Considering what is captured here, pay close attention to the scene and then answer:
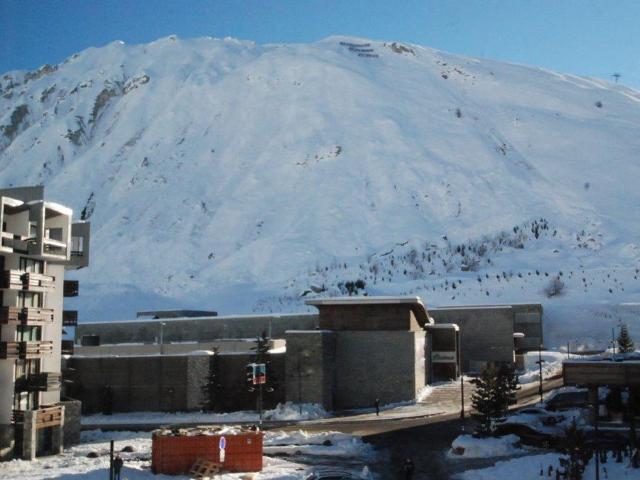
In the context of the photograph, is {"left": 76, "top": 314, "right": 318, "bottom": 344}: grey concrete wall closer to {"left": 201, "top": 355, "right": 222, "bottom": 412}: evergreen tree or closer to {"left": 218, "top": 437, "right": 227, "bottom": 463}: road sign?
{"left": 201, "top": 355, "right": 222, "bottom": 412}: evergreen tree

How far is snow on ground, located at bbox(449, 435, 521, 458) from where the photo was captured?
3528 cm

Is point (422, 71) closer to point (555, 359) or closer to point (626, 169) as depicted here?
point (626, 169)

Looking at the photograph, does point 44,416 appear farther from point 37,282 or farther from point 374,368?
point 374,368

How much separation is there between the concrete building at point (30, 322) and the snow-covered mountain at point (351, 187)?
5904 centimetres

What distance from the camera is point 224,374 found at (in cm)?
5738

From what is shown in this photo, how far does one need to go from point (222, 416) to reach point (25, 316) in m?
18.7

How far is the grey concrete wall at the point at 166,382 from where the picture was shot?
2232 inches

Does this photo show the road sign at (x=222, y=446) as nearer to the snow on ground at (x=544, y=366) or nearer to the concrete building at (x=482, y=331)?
the snow on ground at (x=544, y=366)

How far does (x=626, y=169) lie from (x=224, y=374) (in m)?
113

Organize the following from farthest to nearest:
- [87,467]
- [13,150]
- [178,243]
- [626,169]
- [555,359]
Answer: [13,150] < [626,169] < [178,243] < [555,359] < [87,467]

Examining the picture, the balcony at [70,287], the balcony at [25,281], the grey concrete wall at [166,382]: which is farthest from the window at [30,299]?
the grey concrete wall at [166,382]

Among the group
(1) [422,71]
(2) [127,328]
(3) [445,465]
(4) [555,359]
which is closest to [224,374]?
(2) [127,328]

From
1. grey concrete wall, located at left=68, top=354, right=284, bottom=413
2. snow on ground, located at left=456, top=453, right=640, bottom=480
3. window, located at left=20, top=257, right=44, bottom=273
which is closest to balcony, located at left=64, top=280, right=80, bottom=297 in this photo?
window, located at left=20, top=257, right=44, bottom=273

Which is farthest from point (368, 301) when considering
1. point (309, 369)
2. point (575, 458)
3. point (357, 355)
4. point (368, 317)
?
point (575, 458)
